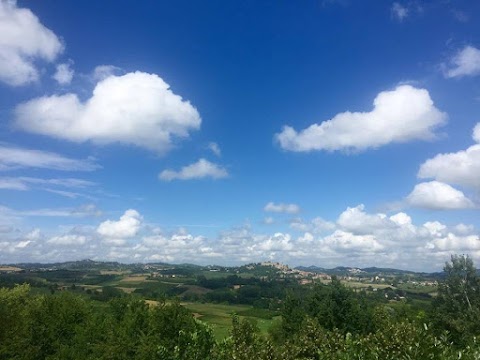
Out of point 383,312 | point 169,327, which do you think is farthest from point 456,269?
point 169,327

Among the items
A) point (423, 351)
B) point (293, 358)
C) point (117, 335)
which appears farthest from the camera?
point (117, 335)

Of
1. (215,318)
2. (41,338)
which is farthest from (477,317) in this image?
(215,318)

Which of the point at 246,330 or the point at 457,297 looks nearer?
the point at 246,330

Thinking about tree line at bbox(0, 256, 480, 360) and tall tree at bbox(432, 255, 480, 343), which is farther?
tall tree at bbox(432, 255, 480, 343)

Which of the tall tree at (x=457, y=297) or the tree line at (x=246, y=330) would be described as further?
the tall tree at (x=457, y=297)

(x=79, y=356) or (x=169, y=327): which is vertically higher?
(x=169, y=327)

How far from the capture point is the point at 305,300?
271 ft

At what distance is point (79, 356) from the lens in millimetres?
58000

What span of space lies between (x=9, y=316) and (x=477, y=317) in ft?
254

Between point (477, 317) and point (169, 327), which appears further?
point (477, 317)

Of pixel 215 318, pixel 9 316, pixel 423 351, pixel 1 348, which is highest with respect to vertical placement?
pixel 423 351

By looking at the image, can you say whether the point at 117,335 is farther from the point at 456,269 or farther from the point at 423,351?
the point at 456,269

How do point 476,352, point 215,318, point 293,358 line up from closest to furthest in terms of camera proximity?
point 476,352, point 293,358, point 215,318

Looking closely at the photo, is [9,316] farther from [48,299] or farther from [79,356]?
[48,299]
